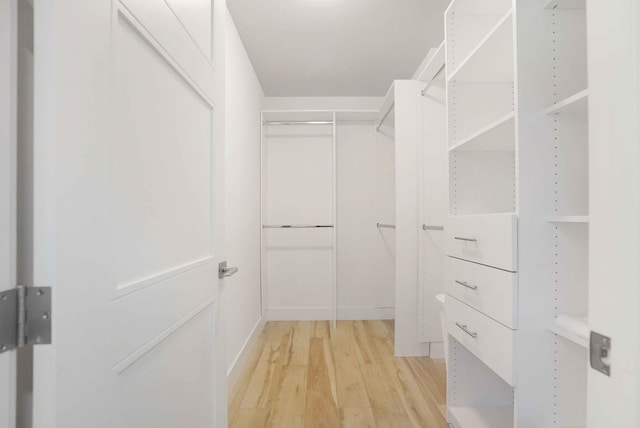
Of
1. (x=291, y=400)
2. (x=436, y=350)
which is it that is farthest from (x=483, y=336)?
(x=436, y=350)

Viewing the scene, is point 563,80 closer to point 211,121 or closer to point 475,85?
point 475,85

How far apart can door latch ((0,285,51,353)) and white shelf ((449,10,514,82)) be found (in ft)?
4.92

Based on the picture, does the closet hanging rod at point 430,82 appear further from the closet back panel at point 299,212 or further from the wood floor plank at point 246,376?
the wood floor plank at point 246,376

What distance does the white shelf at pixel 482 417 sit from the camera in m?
1.47

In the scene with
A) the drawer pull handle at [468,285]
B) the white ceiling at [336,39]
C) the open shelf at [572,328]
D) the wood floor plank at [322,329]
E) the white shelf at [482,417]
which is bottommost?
the wood floor plank at [322,329]

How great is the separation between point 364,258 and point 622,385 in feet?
9.84

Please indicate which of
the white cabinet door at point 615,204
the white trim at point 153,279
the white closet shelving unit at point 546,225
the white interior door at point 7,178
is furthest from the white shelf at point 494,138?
the white interior door at point 7,178

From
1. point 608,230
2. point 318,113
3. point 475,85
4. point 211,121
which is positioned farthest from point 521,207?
point 318,113

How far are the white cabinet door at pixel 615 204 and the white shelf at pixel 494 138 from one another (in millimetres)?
693

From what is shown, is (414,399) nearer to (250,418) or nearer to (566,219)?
(250,418)

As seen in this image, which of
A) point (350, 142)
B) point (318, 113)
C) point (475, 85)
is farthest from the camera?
point (350, 142)

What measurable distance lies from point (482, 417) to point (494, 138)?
131cm

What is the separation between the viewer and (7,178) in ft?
1.44

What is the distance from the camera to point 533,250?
110 cm
